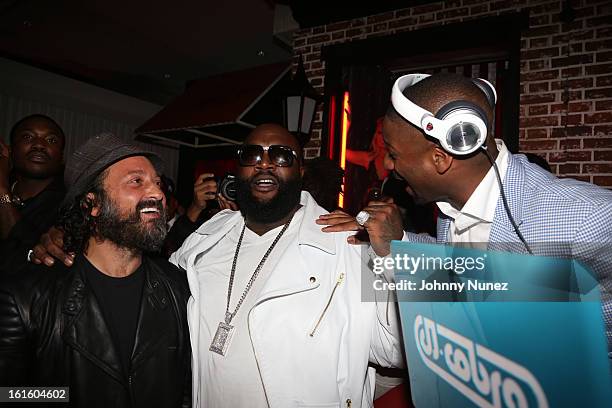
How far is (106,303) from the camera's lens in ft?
6.18

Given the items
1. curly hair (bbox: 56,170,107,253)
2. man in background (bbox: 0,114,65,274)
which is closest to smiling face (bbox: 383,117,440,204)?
curly hair (bbox: 56,170,107,253)

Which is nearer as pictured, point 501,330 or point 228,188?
point 501,330

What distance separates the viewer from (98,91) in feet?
32.1

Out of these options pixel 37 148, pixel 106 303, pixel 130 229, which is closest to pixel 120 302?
pixel 106 303

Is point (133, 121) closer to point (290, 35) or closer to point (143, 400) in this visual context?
point (290, 35)

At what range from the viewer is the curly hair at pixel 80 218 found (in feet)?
6.55

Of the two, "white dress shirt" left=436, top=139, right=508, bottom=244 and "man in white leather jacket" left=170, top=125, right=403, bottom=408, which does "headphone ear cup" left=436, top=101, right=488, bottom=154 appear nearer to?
"white dress shirt" left=436, top=139, right=508, bottom=244

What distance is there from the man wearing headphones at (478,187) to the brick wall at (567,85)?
8.59ft

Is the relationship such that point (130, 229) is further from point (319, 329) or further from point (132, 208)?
point (319, 329)

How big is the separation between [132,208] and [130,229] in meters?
0.12

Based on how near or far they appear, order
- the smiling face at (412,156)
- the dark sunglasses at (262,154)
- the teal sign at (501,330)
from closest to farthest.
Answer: the teal sign at (501,330) → the smiling face at (412,156) → the dark sunglasses at (262,154)

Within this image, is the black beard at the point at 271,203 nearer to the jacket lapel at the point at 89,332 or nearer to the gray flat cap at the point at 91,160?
the gray flat cap at the point at 91,160

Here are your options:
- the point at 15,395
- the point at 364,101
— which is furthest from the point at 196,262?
the point at 364,101

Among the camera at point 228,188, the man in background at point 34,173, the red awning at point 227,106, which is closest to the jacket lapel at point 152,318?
the camera at point 228,188
